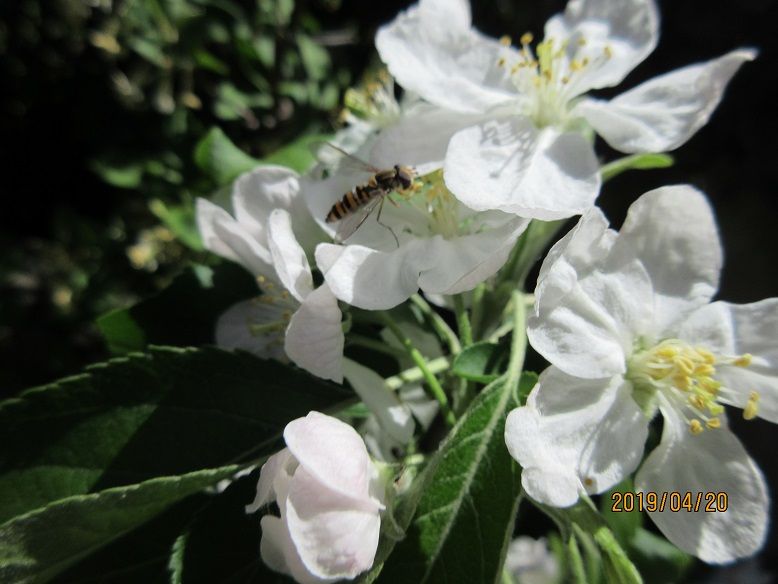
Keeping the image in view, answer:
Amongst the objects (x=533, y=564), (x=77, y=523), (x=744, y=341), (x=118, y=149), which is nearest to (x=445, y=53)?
(x=744, y=341)

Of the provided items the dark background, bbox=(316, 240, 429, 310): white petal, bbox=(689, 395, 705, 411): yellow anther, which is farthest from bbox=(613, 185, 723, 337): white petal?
the dark background

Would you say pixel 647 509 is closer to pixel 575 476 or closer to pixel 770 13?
pixel 575 476

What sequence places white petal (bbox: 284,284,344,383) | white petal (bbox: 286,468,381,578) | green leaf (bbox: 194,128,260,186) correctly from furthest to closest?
green leaf (bbox: 194,128,260,186), white petal (bbox: 284,284,344,383), white petal (bbox: 286,468,381,578)

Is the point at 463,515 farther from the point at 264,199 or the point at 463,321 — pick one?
the point at 264,199

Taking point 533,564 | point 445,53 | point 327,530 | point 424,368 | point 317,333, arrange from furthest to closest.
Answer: point 533,564 → point 445,53 → point 424,368 → point 317,333 → point 327,530

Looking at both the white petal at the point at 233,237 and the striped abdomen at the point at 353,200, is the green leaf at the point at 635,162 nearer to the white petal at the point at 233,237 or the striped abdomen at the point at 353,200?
the striped abdomen at the point at 353,200

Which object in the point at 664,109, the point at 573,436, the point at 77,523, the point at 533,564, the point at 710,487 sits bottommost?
the point at 533,564

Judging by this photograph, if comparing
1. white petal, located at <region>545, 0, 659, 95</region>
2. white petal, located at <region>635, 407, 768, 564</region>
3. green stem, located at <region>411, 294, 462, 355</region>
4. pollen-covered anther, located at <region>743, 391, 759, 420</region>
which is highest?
white petal, located at <region>545, 0, 659, 95</region>

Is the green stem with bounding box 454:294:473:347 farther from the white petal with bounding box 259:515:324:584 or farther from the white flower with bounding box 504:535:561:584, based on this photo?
the white flower with bounding box 504:535:561:584
